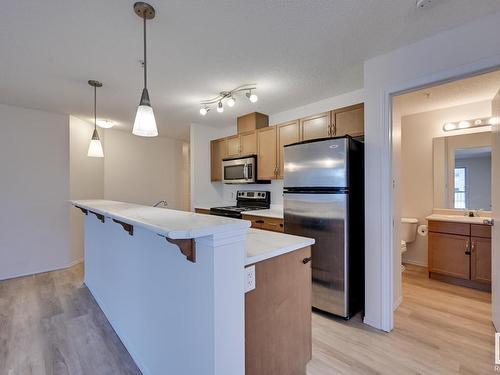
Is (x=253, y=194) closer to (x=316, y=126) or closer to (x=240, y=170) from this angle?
(x=240, y=170)

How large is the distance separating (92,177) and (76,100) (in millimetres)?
1614

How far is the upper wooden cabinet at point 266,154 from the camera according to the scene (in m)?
3.57

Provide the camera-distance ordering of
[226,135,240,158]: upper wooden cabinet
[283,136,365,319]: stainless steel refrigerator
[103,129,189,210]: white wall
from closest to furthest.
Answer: [283,136,365,319]: stainless steel refrigerator < [226,135,240,158]: upper wooden cabinet < [103,129,189,210]: white wall

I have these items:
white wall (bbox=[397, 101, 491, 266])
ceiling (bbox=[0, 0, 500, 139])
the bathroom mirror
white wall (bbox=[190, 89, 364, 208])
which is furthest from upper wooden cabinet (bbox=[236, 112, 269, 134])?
the bathroom mirror

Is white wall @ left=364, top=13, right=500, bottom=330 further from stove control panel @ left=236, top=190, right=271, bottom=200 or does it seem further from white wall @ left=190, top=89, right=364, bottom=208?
stove control panel @ left=236, top=190, right=271, bottom=200

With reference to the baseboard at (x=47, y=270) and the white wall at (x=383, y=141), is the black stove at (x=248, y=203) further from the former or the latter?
the baseboard at (x=47, y=270)

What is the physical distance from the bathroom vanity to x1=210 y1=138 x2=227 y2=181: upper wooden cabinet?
10.9 ft

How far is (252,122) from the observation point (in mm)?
3838

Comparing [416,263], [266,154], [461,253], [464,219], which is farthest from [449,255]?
[266,154]

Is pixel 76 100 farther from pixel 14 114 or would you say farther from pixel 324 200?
pixel 324 200

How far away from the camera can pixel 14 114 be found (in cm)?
346

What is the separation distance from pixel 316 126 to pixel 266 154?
0.89 m

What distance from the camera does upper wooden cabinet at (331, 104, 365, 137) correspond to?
262cm

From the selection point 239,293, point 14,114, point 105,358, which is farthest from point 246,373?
point 14,114
